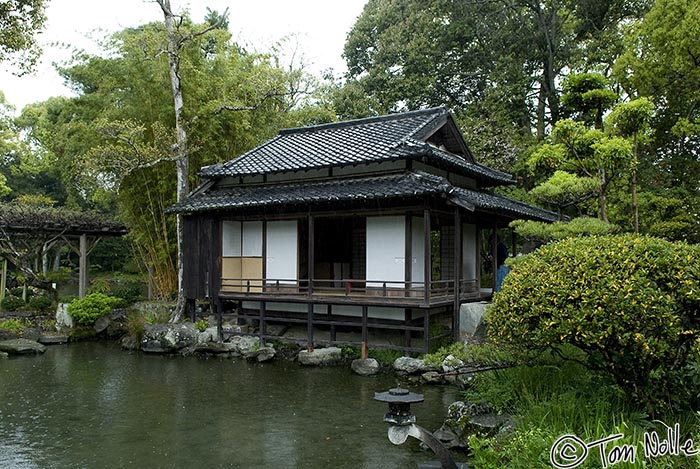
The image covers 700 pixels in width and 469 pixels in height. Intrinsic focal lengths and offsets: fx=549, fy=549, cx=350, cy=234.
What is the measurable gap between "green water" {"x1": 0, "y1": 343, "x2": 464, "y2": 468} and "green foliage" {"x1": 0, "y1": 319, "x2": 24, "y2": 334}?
374cm

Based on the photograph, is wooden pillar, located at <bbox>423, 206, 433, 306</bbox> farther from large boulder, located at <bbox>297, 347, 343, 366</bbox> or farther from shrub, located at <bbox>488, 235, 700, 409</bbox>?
shrub, located at <bbox>488, 235, 700, 409</bbox>

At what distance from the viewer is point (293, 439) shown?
25.6ft

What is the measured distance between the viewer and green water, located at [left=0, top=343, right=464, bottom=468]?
23.3 ft

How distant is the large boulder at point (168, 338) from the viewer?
1445cm

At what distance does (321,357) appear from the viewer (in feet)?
42.2

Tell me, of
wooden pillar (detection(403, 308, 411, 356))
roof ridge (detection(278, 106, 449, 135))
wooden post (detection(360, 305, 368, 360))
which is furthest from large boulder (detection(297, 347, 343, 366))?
roof ridge (detection(278, 106, 449, 135))

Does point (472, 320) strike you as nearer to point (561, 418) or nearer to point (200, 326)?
point (561, 418)

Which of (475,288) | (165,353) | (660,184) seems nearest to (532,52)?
(660,184)

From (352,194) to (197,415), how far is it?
18.8 ft

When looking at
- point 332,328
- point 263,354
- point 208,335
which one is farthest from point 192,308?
point 332,328

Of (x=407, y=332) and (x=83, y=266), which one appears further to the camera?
(x=83, y=266)
